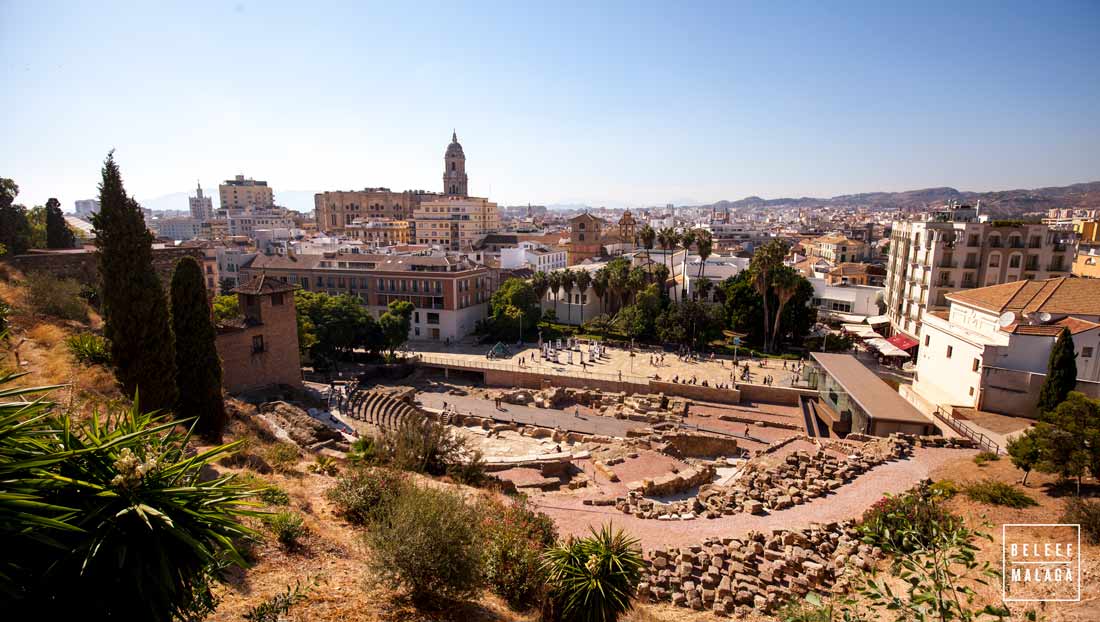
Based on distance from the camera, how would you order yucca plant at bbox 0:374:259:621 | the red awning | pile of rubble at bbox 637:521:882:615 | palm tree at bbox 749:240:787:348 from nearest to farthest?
yucca plant at bbox 0:374:259:621, pile of rubble at bbox 637:521:882:615, the red awning, palm tree at bbox 749:240:787:348

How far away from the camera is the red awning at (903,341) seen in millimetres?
41444

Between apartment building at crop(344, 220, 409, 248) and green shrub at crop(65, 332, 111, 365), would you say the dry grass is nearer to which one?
green shrub at crop(65, 332, 111, 365)

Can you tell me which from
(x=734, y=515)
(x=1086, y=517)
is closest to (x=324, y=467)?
(x=734, y=515)

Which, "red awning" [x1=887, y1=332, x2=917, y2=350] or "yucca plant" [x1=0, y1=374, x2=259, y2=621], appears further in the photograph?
"red awning" [x1=887, y1=332, x2=917, y2=350]

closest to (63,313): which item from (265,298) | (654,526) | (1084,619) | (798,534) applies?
(265,298)

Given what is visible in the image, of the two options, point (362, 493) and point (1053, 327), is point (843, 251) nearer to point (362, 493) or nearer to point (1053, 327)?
point (1053, 327)

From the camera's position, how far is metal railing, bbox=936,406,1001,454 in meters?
22.5

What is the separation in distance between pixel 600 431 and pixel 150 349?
820 inches

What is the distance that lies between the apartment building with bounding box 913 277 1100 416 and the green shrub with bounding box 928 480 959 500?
10.6 m

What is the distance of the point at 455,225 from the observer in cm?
10319

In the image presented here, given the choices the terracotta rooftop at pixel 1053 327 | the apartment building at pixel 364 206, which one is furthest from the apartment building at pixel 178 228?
the terracotta rooftop at pixel 1053 327

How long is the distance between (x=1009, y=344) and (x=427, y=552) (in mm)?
29096

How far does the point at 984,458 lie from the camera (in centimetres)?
2059

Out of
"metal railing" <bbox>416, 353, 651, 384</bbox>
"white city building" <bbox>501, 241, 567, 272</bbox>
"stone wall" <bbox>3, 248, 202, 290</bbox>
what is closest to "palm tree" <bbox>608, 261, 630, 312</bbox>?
"metal railing" <bbox>416, 353, 651, 384</bbox>
